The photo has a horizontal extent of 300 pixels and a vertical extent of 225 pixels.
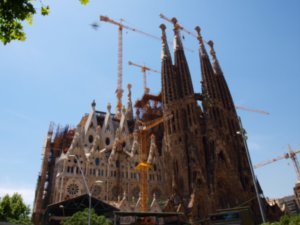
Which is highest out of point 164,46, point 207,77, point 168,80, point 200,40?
point 200,40

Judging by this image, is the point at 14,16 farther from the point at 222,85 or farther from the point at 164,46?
the point at 222,85

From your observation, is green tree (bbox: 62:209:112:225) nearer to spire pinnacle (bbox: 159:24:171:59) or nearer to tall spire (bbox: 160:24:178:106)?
tall spire (bbox: 160:24:178:106)

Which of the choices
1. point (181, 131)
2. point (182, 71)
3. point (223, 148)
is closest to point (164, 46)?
point (182, 71)

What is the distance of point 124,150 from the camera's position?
56.2 m

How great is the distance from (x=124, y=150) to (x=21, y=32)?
4966 cm

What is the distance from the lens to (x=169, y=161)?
173ft

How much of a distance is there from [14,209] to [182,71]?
41304 mm

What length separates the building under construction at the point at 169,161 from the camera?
4566cm

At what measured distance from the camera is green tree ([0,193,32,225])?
32594mm

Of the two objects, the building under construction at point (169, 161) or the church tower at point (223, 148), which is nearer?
the building under construction at point (169, 161)

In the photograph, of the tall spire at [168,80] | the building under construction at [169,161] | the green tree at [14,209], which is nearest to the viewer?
the green tree at [14,209]

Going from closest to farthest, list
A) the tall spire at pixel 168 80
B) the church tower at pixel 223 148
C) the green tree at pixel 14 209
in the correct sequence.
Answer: the green tree at pixel 14 209 → the church tower at pixel 223 148 → the tall spire at pixel 168 80

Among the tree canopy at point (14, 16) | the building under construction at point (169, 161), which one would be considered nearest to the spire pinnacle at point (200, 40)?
the building under construction at point (169, 161)

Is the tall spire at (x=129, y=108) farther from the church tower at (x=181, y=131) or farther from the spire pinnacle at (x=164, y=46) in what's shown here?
the spire pinnacle at (x=164, y=46)
